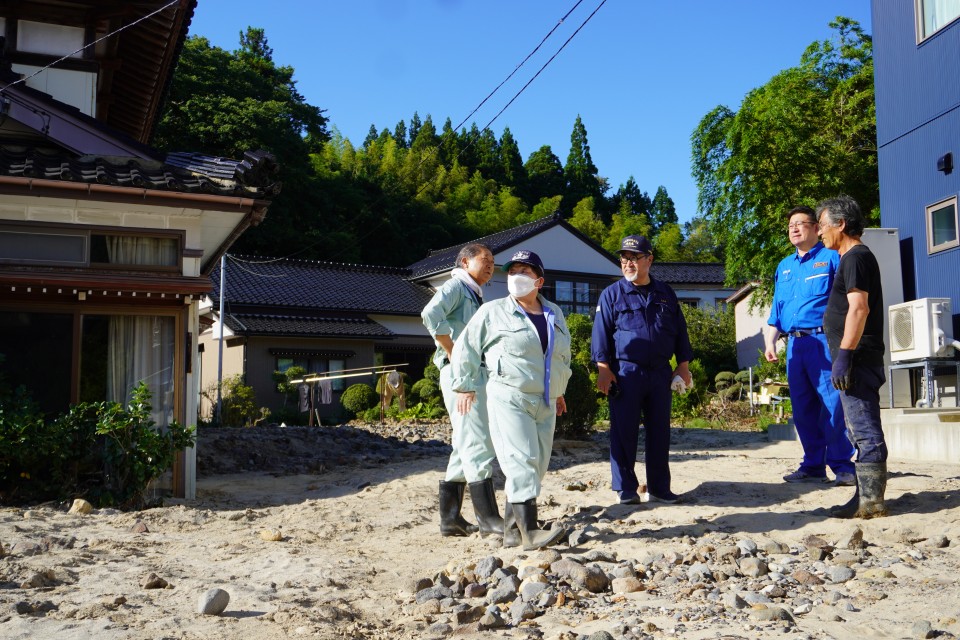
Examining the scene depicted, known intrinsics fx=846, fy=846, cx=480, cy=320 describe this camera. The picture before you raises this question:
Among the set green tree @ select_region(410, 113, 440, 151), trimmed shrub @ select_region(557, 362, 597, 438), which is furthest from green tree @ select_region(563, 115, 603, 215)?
trimmed shrub @ select_region(557, 362, 597, 438)

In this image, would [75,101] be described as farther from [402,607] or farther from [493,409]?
[402,607]

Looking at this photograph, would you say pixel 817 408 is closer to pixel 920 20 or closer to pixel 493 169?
pixel 920 20

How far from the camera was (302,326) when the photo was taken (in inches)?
1022

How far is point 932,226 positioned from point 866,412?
10.5 metres

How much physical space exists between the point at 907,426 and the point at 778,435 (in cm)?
224

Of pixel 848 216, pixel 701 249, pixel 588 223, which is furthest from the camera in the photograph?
pixel 701 249

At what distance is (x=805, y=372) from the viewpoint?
5816 millimetres

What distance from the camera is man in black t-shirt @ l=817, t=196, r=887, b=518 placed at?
4.79 metres

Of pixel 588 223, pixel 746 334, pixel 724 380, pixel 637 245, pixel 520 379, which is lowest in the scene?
pixel 520 379

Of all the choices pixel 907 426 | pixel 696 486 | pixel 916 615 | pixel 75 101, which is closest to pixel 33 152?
pixel 75 101

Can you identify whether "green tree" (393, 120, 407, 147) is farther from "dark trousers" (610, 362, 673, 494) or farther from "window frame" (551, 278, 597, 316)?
"dark trousers" (610, 362, 673, 494)

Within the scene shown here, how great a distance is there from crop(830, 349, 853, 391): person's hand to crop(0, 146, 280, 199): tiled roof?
17.3ft

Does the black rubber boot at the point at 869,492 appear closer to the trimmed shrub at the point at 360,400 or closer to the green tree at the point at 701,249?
the trimmed shrub at the point at 360,400

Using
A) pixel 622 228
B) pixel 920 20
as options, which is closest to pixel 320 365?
pixel 920 20
